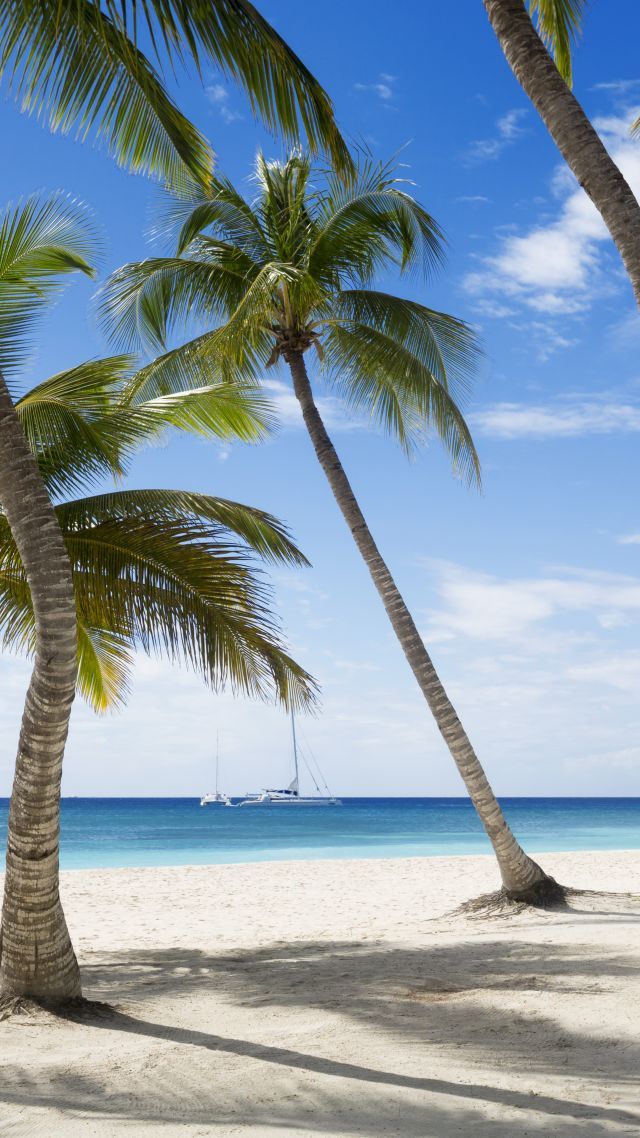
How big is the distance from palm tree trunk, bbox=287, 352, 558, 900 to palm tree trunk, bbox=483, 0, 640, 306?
593cm

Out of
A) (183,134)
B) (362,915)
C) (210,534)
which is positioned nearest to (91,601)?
(210,534)

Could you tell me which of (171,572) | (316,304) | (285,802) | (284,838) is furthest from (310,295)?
(285,802)

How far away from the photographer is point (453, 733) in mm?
10859

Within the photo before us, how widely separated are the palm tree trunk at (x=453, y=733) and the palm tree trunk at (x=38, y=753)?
18.5 feet

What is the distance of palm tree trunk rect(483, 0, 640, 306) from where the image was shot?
5.55 m

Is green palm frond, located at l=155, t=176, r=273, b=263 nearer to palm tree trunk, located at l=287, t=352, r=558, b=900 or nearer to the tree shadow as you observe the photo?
palm tree trunk, located at l=287, t=352, r=558, b=900

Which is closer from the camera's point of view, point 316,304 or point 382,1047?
point 382,1047

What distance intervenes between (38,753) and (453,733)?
602 cm

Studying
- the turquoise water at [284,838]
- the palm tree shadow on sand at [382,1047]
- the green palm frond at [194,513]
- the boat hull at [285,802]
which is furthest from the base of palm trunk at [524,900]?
the boat hull at [285,802]

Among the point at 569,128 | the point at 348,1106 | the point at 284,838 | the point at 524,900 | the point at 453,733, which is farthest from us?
the point at 284,838

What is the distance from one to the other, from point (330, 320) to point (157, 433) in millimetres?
4162

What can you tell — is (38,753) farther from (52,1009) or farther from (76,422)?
(76,422)

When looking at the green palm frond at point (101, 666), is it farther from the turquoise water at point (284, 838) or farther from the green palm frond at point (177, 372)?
the turquoise water at point (284, 838)

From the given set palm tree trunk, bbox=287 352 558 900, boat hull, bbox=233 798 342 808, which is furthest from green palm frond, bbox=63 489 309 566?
boat hull, bbox=233 798 342 808
